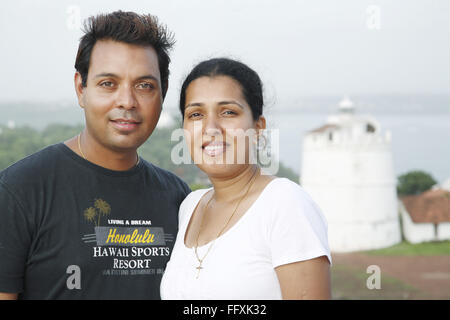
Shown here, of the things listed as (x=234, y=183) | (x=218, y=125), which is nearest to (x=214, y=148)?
(x=218, y=125)

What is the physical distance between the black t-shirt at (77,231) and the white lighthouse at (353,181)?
25.1 meters

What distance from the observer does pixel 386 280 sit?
96.4ft

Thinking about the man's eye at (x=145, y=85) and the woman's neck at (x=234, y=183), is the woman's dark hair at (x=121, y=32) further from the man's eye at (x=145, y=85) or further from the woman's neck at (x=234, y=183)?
the woman's neck at (x=234, y=183)

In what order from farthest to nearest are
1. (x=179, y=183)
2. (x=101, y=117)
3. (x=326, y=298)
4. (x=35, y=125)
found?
(x=35, y=125)
(x=179, y=183)
(x=101, y=117)
(x=326, y=298)

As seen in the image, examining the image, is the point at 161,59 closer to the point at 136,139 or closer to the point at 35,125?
the point at 136,139

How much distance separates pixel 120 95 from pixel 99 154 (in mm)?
288

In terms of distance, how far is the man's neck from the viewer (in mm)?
2391

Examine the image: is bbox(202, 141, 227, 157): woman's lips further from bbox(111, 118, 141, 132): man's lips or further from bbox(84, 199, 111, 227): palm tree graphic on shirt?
bbox(84, 199, 111, 227): palm tree graphic on shirt

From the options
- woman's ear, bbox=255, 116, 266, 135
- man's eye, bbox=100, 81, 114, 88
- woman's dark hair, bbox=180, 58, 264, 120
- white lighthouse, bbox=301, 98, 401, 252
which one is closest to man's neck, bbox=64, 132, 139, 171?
man's eye, bbox=100, 81, 114, 88

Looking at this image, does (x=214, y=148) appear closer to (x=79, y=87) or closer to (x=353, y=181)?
(x=79, y=87)

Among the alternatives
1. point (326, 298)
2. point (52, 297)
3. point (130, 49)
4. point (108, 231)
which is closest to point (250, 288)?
point (326, 298)

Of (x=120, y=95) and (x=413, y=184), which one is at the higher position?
(x=413, y=184)

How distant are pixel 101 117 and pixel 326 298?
1.20 meters

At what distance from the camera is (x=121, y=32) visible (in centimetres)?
234
